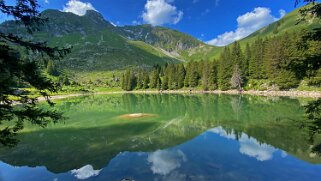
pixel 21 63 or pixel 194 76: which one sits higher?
pixel 194 76

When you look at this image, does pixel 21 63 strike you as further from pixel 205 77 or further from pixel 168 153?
pixel 205 77

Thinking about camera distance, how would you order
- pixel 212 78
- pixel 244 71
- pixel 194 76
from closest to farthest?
pixel 244 71
pixel 212 78
pixel 194 76

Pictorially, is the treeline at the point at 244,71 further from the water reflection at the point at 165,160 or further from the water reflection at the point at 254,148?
the water reflection at the point at 165,160

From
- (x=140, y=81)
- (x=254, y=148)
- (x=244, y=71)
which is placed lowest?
(x=254, y=148)

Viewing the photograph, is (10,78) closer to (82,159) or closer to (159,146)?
(82,159)

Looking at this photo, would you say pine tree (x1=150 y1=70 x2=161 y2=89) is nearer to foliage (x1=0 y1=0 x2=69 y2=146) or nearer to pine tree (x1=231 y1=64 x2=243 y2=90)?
pine tree (x1=231 y1=64 x2=243 y2=90)

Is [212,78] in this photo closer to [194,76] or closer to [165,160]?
[194,76]

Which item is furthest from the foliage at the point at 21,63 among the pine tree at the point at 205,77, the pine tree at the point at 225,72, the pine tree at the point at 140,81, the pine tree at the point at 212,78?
the pine tree at the point at 140,81

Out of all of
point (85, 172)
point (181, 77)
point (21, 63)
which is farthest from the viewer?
point (181, 77)

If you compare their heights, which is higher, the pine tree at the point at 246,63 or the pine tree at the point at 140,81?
the pine tree at the point at 246,63

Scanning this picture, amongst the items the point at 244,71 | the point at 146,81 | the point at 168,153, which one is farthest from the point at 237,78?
the point at 168,153

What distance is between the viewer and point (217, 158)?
2584 centimetres

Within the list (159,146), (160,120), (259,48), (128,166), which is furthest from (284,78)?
(128,166)

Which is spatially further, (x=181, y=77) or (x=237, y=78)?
(x=181, y=77)
